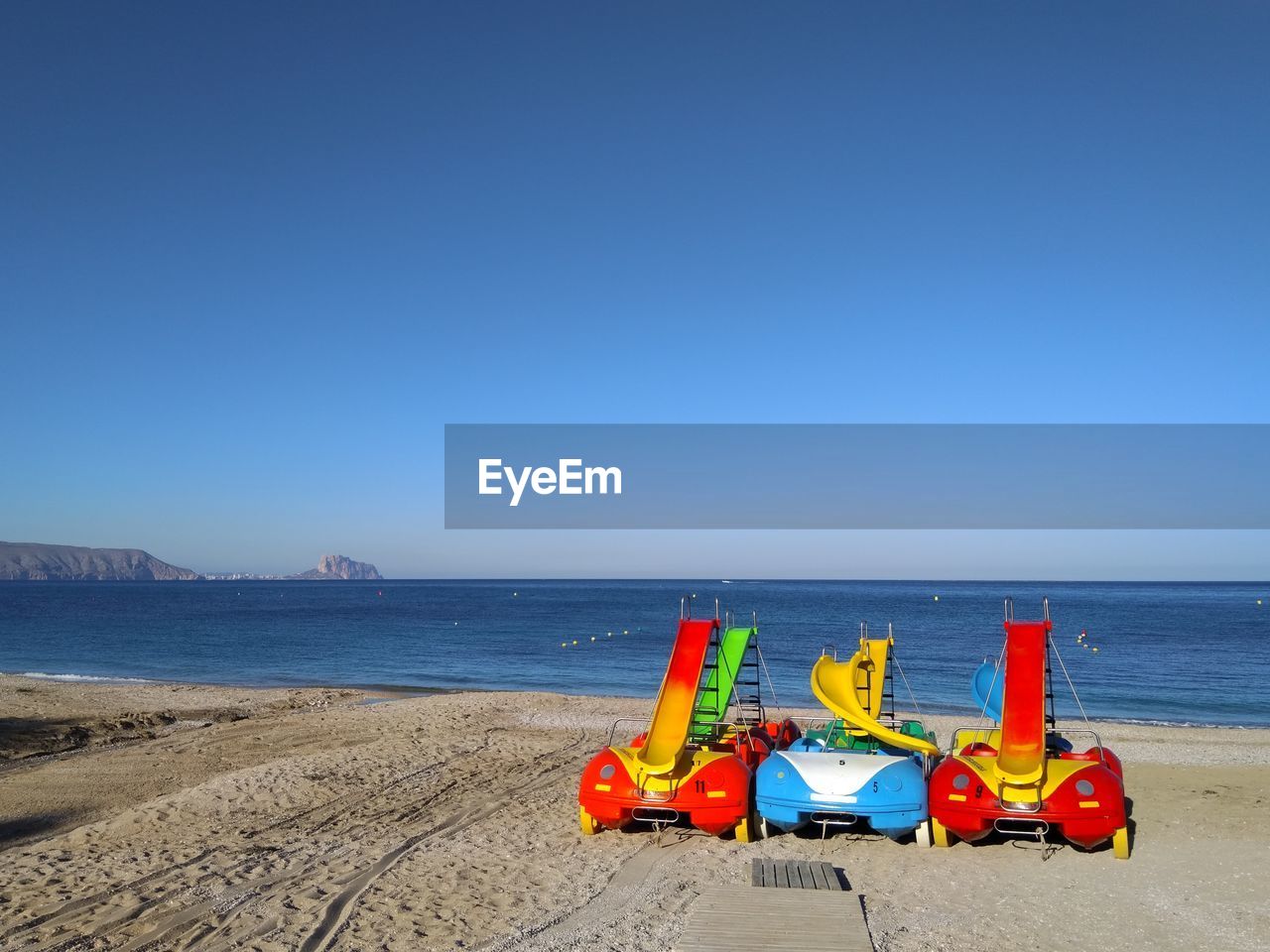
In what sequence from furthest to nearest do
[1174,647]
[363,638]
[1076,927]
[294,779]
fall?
1. [363,638]
2. [1174,647]
3. [294,779]
4. [1076,927]

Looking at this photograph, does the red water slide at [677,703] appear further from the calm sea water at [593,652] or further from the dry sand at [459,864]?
the calm sea water at [593,652]

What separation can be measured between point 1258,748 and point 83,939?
72.5ft

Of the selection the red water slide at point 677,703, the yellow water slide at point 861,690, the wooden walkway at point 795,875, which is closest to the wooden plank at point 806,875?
the wooden walkway at point 795,875

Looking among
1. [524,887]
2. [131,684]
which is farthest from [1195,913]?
[131,684]

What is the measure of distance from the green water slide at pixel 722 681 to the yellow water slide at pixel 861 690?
131cm

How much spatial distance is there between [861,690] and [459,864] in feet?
22.4

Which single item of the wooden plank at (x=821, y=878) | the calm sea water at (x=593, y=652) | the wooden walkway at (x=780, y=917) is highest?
the wooden walkway at (x=780, y=917)

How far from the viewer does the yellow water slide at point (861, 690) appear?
38.2 ft

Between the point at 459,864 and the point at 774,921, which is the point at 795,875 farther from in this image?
the point at 459,864

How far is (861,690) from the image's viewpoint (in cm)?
1418

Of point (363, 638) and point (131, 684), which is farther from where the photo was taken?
point (363, 638)

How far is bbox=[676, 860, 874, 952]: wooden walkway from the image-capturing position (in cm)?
714

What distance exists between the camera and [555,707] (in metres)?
25.4

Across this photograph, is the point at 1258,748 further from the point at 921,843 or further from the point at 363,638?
the point at 363,638
